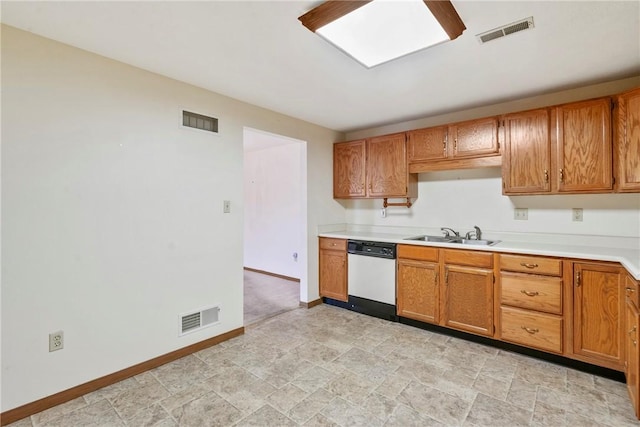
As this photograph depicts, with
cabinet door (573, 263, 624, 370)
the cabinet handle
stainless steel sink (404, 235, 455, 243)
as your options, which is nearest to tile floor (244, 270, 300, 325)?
stainless steel sink (404, 235, 455, 243)

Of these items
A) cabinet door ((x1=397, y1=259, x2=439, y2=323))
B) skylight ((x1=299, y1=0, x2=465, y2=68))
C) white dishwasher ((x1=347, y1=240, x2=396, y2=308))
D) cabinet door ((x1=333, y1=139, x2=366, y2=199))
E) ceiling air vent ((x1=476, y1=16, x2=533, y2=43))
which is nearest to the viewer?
skylight ((x1=299, y1=0, x2=465, y2=68))

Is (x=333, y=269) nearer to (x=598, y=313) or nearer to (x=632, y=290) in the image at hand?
(x=598, y=313)

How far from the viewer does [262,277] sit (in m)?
5.48

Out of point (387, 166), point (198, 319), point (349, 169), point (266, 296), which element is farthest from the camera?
point (266, 296)

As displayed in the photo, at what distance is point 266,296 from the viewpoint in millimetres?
4355

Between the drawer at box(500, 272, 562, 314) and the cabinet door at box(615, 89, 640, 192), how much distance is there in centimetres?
89

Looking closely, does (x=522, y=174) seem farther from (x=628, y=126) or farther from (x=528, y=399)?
(x=528, y=399)

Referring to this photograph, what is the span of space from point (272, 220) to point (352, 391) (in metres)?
3.77

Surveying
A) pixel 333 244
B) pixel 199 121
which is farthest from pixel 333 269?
pixel 199 121

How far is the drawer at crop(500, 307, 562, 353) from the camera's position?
7.90 feet

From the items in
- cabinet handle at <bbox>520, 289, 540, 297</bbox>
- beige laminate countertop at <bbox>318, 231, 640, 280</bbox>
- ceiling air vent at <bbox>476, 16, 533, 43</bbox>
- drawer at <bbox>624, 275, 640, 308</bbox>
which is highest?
ceiling air vent at <bbox>476, 16, 533, 43</bbox>

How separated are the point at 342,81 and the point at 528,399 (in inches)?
106

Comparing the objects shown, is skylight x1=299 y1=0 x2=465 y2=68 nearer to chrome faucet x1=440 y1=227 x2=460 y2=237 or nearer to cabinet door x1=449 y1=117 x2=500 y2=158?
cabinet door x1=449 y1=117 x2=500 y2=158

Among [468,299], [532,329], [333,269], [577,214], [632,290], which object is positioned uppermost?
[577,214]
